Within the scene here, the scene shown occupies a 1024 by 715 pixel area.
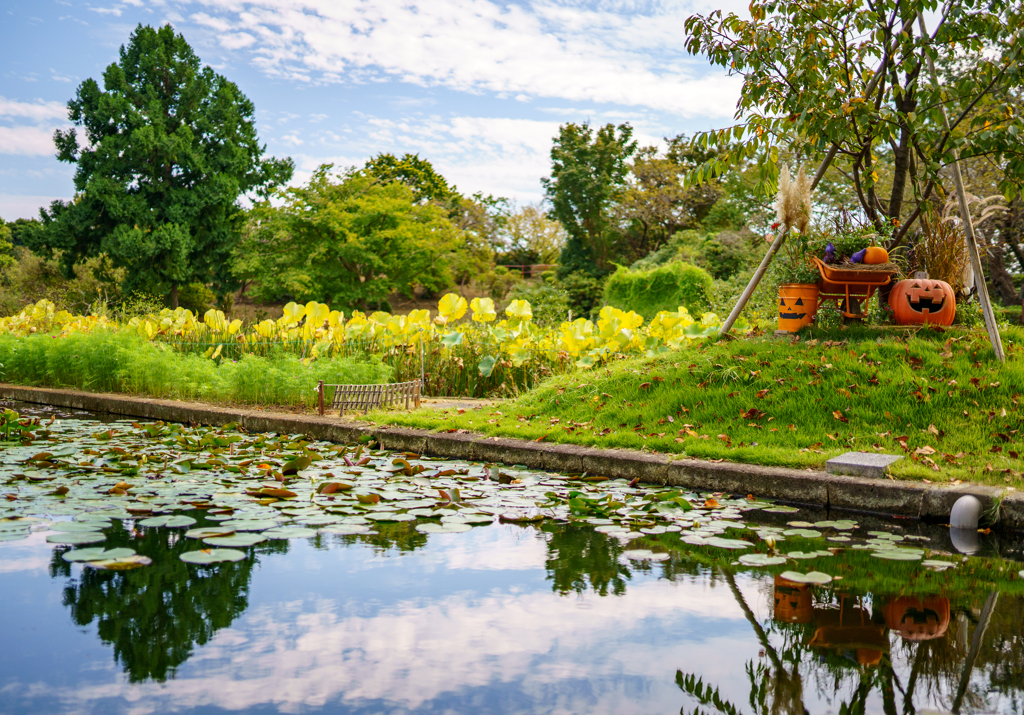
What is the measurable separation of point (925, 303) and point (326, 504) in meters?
5.12

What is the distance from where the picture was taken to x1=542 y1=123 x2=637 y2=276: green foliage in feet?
102

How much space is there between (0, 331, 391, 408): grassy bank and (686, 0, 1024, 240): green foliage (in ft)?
13.5

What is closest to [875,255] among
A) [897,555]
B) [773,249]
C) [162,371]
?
[773,249]

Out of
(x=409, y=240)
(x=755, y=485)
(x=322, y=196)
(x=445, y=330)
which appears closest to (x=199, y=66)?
(x=322, y=196)

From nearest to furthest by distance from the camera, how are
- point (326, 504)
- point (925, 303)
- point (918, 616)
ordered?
1. point (918, 616)
2. point (326, 504)
3. point (925, 303)

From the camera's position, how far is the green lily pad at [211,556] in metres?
3.00

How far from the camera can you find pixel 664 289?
2002cm

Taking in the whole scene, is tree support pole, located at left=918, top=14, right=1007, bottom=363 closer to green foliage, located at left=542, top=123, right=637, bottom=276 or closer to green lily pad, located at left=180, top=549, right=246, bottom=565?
green lily pad, located at left=180, top=549, right=246, bottom=565

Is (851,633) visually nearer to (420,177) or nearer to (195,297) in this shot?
(195,297)

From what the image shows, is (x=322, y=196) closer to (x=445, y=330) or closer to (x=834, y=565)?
(x=445, y=330)

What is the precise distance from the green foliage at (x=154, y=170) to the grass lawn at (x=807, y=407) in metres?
23.5

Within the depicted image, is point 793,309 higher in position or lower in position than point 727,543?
higher

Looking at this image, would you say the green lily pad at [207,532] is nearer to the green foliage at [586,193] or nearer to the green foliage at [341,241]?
the green foliage at [341,241]

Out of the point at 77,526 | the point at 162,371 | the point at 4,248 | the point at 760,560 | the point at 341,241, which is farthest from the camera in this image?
the point at 4,248
